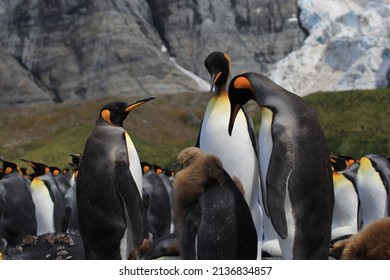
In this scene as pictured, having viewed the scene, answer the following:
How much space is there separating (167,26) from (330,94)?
6063 centimetres

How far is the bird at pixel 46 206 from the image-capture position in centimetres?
1107

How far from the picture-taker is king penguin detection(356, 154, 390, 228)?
823cm

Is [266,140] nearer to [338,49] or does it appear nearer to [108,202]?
[108,202]

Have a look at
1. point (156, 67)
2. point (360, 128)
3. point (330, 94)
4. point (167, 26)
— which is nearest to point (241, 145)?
point (360, 128)

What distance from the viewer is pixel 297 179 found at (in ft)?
14.2

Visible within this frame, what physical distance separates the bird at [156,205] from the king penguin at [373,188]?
404 cm

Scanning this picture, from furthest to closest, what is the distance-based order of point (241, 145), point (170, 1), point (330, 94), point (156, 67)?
point (170, 1) < point (156, 67) < point (330, 94) < point (241, 145)

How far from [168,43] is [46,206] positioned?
80315 mm

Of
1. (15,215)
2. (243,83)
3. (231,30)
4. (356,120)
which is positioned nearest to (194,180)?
(243,83)

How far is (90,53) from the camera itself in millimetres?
82000

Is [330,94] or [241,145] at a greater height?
[241,145]

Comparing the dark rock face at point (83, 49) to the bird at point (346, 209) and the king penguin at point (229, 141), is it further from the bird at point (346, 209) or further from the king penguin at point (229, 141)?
the king penguin at point (229, 141)
